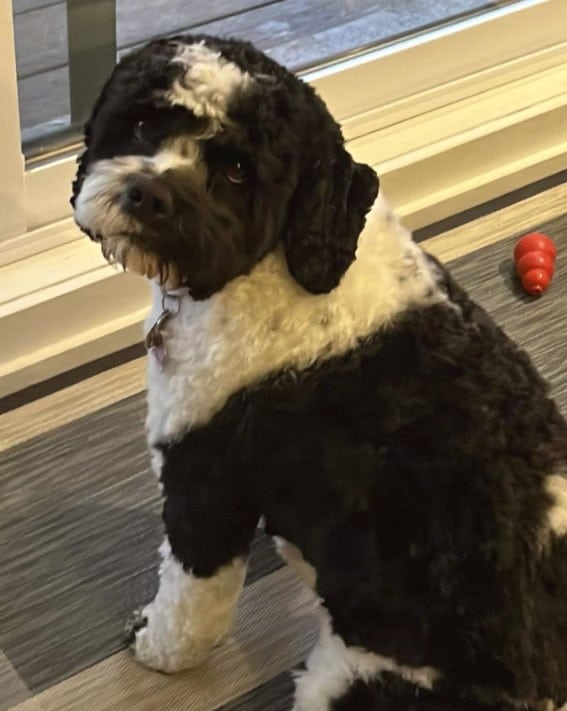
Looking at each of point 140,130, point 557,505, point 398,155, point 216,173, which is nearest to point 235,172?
point 216,173

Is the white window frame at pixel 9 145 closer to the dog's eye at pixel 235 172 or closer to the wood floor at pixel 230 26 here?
the wood floor at pixel 230 26

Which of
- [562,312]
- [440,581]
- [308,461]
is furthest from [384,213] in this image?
[562,312]

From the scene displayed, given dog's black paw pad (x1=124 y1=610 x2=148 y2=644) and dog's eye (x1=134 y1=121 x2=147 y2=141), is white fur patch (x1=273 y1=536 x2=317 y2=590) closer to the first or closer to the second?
dog's black paw pad (x1=124 y1=610 x2=148 y2=644)

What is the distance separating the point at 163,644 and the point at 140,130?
0.75 meters

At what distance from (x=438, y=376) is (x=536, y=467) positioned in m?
0.15

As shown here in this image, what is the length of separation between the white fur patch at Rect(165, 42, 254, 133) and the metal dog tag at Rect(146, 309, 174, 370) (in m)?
0.30

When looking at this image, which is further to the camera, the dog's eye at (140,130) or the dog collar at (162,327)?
the dog collar at (162,327)

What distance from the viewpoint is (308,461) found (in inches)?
54.0

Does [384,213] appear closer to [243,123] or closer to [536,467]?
[243,123]

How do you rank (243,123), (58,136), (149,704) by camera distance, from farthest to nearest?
(58,136) → (149,704) → (243,123)

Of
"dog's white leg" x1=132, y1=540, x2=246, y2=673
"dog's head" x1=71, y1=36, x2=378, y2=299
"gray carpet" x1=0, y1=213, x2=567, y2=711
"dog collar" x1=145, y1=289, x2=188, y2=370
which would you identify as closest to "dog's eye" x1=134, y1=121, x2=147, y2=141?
"dog's head" x1=71, y1=36, x2=378, y2=299

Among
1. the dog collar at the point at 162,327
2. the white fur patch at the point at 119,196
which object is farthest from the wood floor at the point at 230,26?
the white fur patch at the point at 119,196

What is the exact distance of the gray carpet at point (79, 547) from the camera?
172cm

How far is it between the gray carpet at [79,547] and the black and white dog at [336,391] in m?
0.40
